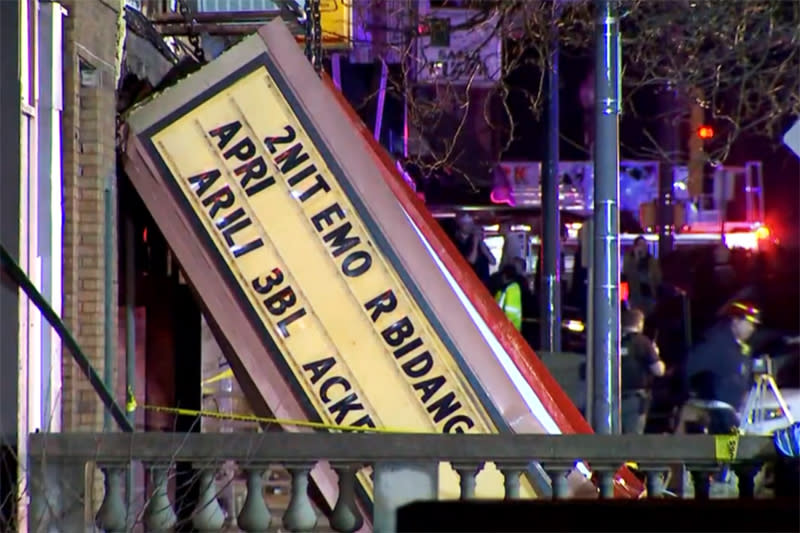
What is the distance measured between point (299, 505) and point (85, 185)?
2.81 m

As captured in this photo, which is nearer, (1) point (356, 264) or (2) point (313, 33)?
(1) point (356, 264)

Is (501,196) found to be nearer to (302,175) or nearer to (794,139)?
(302,175)

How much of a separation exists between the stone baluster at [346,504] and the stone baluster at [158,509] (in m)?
0.86


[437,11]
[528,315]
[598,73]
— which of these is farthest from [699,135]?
[598,73]

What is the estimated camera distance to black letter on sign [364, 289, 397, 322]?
8.31 metres

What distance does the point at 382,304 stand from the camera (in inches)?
328

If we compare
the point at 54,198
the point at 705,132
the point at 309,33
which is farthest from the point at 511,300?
the point at 54,198

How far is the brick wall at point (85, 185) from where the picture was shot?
26.9 ft

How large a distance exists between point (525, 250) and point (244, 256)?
577 inches

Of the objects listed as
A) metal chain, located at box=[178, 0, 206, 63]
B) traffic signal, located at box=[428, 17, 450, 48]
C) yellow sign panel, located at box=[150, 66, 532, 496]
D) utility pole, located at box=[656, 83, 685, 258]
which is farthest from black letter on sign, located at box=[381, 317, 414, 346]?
utility pole, located at box=[656, 83, 685, 258]

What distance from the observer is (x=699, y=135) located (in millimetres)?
20672

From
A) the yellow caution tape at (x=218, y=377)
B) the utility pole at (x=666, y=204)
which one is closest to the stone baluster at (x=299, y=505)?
the yellow caution tape at (x=218, y=377)

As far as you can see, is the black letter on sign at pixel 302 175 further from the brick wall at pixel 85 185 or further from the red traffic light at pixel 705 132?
the red traffic light at pixel 705 132

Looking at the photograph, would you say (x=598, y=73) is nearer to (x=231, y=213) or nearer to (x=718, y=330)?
(x=231, y=213)
